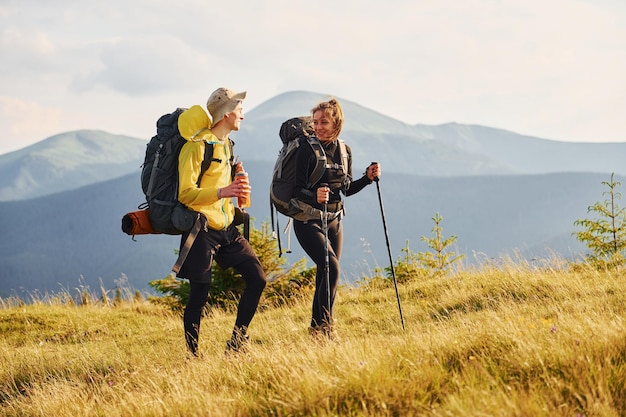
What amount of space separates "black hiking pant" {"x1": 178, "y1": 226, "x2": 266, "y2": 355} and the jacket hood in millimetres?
875

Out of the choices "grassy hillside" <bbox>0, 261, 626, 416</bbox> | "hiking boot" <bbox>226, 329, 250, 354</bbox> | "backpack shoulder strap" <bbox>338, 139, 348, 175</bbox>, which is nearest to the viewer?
"grassy hillside" <bbox>0, 261, 626, 416</bbox>

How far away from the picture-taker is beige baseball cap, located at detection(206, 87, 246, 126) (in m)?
5.70

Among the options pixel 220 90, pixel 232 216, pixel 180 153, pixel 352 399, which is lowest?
pixel 352 399

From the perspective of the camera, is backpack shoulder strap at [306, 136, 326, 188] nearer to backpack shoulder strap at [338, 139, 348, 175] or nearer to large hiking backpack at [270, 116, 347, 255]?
large hiking backpack at [270, 116, 347, 255]

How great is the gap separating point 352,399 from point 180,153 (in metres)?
2.73

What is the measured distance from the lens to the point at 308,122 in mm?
6574

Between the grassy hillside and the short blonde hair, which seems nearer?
the grassy hillside

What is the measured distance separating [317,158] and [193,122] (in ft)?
4.17

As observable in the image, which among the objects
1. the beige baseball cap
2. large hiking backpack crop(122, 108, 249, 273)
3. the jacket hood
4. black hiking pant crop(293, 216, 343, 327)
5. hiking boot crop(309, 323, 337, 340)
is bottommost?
hiking boot crop(309, 323, 337, 340)

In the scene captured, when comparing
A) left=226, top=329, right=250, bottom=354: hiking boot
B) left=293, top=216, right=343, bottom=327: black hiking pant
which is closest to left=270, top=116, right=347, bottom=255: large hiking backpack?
left=293, top=216, right=343, bottom=327: black hiking pant

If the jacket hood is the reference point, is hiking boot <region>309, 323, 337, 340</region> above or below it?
below

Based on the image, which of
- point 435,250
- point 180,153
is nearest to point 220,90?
point 180,153

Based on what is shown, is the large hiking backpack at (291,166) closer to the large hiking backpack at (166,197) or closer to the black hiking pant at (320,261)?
the black hiking pant at (320,261)

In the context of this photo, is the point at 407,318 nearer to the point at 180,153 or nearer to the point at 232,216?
the point at 232,216
